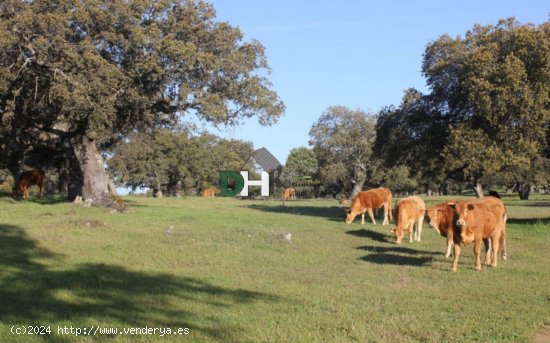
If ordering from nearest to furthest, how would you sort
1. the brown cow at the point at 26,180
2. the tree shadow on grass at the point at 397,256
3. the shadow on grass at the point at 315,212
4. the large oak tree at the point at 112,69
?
the tree shadow on grass at the point at 397,256 < the large oak tree at the point at 112,69 < the shadow on grass at the point at 315,212 < the brown cow at the point at 26,180

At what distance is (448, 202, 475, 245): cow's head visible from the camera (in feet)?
42.2

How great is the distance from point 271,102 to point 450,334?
Result: 19935 mm

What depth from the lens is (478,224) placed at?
13.2 m

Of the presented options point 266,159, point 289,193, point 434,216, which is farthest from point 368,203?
point 289,193

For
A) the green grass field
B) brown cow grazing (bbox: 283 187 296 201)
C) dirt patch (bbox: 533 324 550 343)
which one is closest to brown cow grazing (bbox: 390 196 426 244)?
the green grass field

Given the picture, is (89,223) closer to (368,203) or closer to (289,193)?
(368,203)

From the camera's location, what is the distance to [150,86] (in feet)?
82.4

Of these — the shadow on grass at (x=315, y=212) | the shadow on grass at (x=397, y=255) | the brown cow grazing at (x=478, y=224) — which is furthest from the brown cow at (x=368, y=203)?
the brown cow grazing at (x=478, y=224)

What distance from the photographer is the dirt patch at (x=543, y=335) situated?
7.44 meters

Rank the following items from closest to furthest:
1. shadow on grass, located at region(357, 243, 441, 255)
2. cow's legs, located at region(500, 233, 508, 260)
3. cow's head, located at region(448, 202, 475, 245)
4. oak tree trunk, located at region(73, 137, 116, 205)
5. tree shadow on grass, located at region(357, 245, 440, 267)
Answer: cow's head, located at region(448, 202, 475, 245), tree shadow on grass, located at region(357, 245, 440, 267), cow's legs, located at region(500, 233, 508, 260), shadow on grass, located at region(357, 243, 441, 255), oak tree trunk, located at region(73, 137, 116, 205)

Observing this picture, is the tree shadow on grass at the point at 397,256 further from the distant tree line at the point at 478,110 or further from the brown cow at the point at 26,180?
the brown cow at the point at 26,180

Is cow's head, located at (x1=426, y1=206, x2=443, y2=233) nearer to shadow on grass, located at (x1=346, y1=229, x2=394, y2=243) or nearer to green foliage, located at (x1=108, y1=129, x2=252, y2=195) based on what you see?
shadow on grass, located at (x1=346, y1=229, x2=394, y2=243)

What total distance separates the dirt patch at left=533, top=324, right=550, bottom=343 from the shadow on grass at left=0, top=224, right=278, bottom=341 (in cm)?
392

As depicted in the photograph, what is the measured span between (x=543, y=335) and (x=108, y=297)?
6391mm
